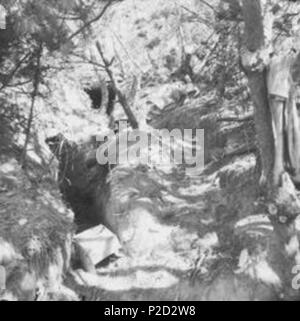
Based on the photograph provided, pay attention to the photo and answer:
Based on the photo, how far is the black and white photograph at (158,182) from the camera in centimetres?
666

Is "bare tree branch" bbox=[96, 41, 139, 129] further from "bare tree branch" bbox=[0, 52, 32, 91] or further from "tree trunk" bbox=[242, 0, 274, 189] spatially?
"tree trunk" bbox=[242, 0, 274, 189]

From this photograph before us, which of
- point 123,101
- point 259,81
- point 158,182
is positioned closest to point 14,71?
point 158,182

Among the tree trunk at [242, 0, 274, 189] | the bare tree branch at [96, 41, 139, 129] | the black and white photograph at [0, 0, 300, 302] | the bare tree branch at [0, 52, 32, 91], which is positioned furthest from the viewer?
the bare tree branch at [96, 41, 139, 129]

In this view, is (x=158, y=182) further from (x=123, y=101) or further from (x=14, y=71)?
(x=14, y=71)

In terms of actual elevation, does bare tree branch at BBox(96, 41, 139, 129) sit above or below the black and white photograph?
above

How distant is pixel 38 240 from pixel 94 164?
3.61 meters

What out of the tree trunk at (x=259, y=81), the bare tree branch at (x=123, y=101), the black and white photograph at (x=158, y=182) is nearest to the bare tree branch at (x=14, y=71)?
the black and white photograph at (x=158, y=182)

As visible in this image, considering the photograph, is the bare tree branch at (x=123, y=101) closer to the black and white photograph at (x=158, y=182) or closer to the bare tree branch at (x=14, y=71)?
the black and white photograph at (x=158, y=182)

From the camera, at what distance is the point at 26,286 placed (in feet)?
22.0

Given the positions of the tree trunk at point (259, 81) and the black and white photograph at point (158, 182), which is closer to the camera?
the tree trunk at point (259, 81)

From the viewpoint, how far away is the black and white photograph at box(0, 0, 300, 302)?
6.66 meters

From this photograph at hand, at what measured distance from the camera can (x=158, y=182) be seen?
971 centimetres

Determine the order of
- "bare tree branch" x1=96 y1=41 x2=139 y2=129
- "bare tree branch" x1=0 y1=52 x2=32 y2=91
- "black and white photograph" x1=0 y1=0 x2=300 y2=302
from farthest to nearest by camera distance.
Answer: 1. "bare tree branch" x1=96 y1=41 x2=139 y2=129
2. "bare tree branch" x1=0 y1=52 x2=32 y2=91
3. "black and white photograph" x1=0 y1=0 x2=300 y2=302

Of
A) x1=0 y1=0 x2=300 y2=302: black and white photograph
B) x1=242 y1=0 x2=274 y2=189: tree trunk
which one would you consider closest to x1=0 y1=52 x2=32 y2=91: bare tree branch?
x1=0 y1=0 x2=300 y2=302: black and white photograph
